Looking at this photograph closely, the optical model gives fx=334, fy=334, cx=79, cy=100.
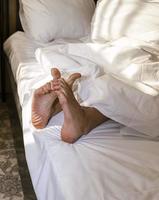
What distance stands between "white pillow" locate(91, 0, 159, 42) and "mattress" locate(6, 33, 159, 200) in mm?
804

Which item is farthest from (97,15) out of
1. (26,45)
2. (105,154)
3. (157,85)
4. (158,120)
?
(105,154)

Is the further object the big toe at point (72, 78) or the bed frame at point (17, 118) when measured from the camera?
the bed frame at point (17, 118)

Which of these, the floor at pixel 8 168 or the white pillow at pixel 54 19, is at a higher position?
the white pillow at pixel 54 19

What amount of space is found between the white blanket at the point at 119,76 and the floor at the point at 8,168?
0.58m

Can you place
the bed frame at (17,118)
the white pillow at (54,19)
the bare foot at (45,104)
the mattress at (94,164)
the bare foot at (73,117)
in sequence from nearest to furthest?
1. the mattress at (94,164)
2. the bare foot at (73,117)
3. the bare foot at (45,104)
4. the bed frame at (17,118)
5. the white pillow at (54,19)

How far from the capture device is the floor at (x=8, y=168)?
1.64m

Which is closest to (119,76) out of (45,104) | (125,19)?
(45,104)

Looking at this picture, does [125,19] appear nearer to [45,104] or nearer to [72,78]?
[72,78]

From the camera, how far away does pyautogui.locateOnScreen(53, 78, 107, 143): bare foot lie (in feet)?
3.71

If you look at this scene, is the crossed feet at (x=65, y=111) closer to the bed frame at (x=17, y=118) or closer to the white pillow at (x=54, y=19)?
the bed frame at (x=17, y=118)

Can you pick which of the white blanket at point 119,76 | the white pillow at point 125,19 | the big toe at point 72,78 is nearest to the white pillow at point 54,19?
the white pillow at point 125,19

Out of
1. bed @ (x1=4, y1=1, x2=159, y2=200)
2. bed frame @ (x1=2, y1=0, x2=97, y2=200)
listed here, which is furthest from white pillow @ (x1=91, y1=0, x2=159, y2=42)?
bed frame @ (x1=2, y1=0, x2=97, y2=200)

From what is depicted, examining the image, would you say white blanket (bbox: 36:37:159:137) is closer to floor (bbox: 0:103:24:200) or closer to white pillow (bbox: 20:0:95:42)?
white pillow (bbox: 20:0:95:42)

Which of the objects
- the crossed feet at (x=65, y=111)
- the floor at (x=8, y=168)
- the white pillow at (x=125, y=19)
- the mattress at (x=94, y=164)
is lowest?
the floor at (x=8, y=168)
